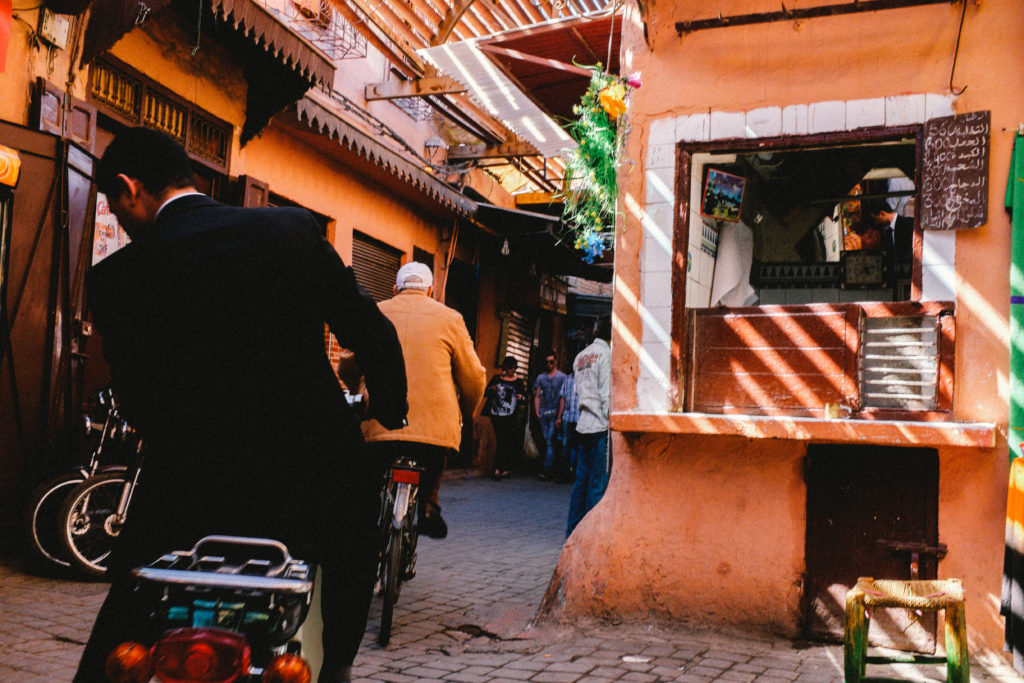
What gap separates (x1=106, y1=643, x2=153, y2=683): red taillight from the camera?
5.44ft

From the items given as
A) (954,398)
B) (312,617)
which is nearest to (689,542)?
(954,398)

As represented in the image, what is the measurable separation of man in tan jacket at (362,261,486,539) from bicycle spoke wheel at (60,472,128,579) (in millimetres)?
2030

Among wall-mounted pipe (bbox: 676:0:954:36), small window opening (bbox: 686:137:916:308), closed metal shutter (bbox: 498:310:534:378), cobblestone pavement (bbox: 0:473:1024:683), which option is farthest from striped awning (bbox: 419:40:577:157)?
closed metal shutter (bbox: 498:310:534:378)

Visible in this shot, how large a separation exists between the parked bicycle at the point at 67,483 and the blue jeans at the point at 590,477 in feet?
11.7

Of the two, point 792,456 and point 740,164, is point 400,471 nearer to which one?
point 792,456

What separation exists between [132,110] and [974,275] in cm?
678

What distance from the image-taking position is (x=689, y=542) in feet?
17.4

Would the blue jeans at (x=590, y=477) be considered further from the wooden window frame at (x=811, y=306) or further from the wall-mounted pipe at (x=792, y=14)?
the wall-mounted pipe at (x=792, y=14)

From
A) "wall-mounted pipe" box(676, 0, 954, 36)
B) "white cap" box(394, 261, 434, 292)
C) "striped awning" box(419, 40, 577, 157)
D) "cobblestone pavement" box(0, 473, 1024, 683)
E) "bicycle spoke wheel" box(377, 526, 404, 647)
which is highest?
"striped awning" box(419, 40, 577, 157)

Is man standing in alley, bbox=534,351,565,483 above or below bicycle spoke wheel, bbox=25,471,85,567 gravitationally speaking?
above

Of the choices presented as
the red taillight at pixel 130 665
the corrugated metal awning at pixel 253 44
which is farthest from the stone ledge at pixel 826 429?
the corrugated metal awning at pixel 253 44

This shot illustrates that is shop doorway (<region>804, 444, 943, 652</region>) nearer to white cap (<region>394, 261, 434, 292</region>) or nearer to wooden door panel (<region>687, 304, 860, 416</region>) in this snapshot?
wooden door panel (<region>687, 304, 860, 416</region>)

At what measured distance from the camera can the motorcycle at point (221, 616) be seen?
1.66 metres

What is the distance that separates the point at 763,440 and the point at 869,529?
75 centimetres
